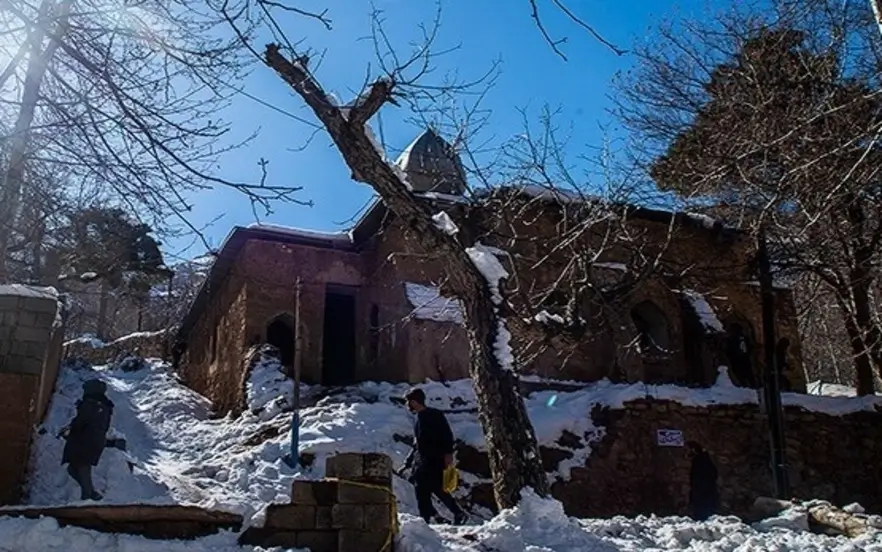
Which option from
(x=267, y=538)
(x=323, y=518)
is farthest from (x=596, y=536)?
(x=267, y=538)

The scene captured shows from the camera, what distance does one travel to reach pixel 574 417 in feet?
41.9

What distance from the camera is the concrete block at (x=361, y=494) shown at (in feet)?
15.7

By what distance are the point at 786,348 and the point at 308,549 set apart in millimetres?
15679

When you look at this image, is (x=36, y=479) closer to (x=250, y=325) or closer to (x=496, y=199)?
(x=496, y=199)

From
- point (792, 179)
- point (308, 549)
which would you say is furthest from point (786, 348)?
point (308, 549)

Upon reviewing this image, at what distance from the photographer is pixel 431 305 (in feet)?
45.9

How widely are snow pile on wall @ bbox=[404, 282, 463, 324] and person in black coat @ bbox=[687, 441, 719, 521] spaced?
4575 millimetres

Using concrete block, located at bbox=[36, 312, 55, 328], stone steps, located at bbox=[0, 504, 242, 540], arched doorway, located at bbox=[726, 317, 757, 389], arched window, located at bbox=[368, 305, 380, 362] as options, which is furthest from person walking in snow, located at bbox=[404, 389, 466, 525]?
arched doorway, located at bbox=[726, 317, 757, 389]

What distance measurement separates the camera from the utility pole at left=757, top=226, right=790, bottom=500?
36.2ft

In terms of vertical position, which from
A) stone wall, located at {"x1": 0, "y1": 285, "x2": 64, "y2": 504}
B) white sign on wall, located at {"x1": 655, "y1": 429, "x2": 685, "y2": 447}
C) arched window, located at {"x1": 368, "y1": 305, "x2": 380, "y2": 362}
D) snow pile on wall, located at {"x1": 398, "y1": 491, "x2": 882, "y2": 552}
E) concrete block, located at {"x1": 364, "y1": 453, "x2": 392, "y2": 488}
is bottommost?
snow pile on wall, located at {"x1": 398, "y1": 491, "x2": 882, "y2": 552}

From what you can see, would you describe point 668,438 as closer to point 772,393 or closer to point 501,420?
point 772,393

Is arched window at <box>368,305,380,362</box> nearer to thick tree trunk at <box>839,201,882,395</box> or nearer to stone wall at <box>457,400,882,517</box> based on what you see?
stone wall at <box>457,400,882,517</box>

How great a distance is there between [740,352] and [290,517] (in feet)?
47.2

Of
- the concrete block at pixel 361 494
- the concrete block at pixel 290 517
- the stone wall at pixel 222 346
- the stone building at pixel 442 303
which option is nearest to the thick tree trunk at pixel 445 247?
the concrete block at pixel 361 494
